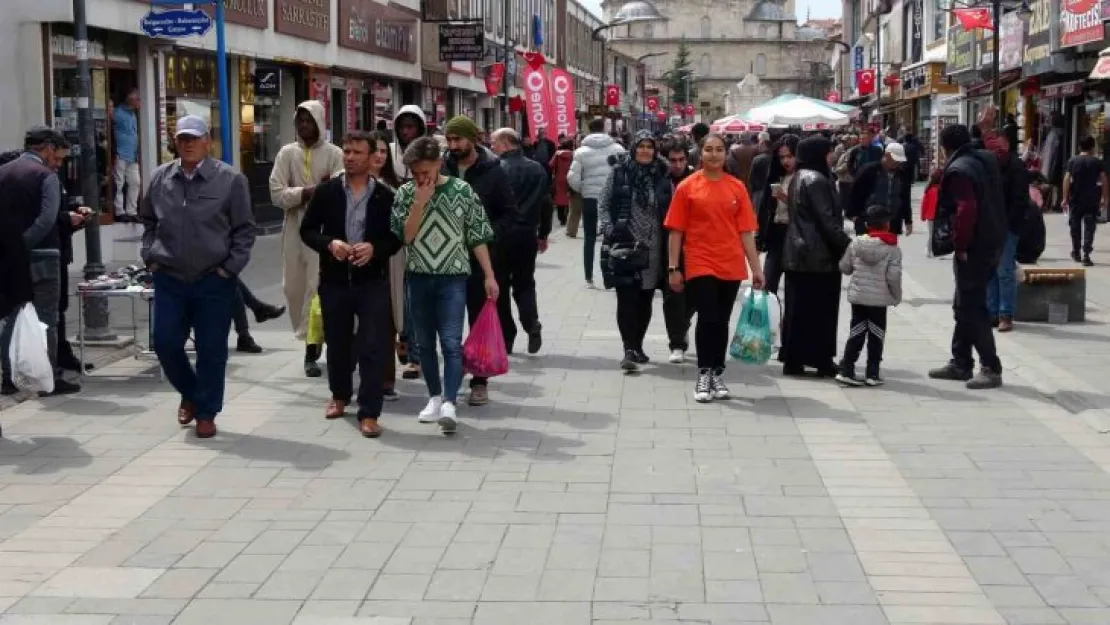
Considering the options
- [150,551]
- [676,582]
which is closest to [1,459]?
[150,551]

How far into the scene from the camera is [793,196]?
10.5 metres

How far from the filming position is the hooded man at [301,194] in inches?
394

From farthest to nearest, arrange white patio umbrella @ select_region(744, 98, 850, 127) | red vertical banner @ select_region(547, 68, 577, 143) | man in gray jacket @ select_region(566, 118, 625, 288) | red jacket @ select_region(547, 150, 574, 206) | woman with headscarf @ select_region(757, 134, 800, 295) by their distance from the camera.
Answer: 1. red vertical banner @ select_region(547, 68, 577, 143)
2. white patio umbrella @ select_region(744, 98, 850, 127)
3. red jacket @ select_region(547, 150, 574, 206)
4. man in gray jacket @ select_region(566, 118, 625, 288)
5. woman with headscarf @ select_region(757, 134, 800, 295)

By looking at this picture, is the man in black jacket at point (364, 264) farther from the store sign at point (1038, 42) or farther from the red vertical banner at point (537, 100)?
the red vertical banner at point (537, 100)

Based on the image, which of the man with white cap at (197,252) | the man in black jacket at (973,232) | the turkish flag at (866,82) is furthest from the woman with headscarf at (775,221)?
the turkish flag at (866,82)

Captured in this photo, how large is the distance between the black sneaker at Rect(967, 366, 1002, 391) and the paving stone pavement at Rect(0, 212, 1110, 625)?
12 cm

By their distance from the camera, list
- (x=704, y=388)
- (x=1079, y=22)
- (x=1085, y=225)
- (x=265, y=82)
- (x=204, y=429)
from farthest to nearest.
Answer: (x=265, y=82) < (x=1079, y=22) < (x=1085, y=225) < (x=704, y=388) < (x=204, y=429)

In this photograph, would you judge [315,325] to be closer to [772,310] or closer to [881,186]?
[772,310]

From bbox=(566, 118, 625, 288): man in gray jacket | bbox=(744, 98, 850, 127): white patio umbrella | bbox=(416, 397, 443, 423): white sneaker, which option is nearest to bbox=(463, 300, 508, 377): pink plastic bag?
bbox=(416, 397, 443, 423): white sneaker

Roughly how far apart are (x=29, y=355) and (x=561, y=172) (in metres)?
17.3

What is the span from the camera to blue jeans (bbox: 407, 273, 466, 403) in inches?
342

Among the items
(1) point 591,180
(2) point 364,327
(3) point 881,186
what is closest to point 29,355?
(2) point 364,327

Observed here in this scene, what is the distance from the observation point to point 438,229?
339 inches

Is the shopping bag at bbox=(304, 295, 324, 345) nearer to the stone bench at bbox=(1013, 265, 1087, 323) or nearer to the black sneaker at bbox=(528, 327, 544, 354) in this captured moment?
the black sneaker at bbox=(528, 327, 544, 354)
